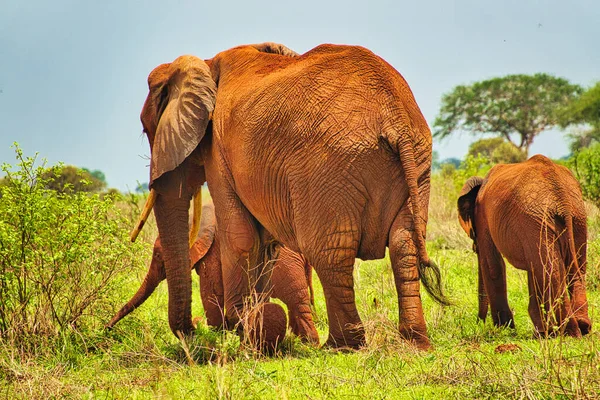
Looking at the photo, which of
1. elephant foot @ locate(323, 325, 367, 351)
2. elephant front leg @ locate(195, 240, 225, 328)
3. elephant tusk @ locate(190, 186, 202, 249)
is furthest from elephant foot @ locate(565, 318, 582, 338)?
elephant tusk @ locate(190, 186, 202, 249)

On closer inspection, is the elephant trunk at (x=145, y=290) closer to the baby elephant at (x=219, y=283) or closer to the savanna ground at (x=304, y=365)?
the baby elephant at (x=219, y=283)

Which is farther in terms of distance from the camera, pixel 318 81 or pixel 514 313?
pixel 514 313

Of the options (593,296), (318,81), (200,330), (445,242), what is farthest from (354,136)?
(445,242)

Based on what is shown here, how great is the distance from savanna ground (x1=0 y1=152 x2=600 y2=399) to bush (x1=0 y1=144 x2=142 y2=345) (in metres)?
0.13

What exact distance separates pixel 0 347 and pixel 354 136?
303 cm

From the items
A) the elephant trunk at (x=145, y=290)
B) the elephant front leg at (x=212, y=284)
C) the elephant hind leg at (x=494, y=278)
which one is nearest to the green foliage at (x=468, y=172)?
the elephant hind leg at (x=494, y=278)

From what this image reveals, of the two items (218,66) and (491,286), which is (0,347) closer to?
(218,66)

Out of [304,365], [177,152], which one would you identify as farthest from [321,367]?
[177,152]

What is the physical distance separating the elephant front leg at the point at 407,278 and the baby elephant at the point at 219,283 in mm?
1908

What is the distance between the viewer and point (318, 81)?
5.65 metres

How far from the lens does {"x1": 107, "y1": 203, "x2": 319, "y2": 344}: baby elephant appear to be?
750 centimetres

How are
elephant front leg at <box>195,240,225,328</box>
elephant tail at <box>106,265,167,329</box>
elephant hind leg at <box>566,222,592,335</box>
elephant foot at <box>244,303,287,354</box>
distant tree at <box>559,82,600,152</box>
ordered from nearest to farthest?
elephant foot at <box>244,303,287,354</box>, elephant hind leg at <box>566,222,592,335</box>, elephant tail at <box>106,265,167,329</box>, elephant front leg at <box>195,240,225,328</box>, distant tree at <box>559,82,600,152</box>

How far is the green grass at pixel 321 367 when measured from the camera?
14.0 ft

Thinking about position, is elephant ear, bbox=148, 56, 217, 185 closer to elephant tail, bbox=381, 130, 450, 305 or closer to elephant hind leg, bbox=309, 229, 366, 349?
elephant hind leg, bbox=309, 229, 366, 349
